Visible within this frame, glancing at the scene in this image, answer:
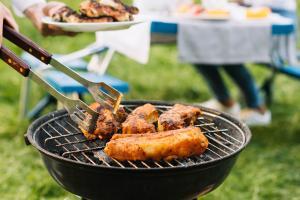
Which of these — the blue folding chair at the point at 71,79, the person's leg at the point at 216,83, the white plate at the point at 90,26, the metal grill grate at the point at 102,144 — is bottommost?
the person's leg at the point at 216,83

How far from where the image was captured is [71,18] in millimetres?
3008

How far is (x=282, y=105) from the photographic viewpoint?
6316mm

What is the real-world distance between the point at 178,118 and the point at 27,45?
76 centimetres

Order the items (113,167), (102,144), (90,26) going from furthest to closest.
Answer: (90,26) → (102,144) → (113,167)

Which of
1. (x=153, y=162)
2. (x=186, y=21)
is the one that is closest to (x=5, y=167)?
(x=186, y=21)

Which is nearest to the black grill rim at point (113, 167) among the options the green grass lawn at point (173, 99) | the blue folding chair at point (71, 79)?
the green grass lawn at point (173, 99)

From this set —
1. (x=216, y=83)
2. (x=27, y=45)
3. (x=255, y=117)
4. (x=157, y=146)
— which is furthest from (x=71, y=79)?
(x=157, y=146)

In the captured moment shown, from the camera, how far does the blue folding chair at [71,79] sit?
433 centimetres

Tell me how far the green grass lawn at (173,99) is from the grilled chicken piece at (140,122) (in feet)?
→ 3.88

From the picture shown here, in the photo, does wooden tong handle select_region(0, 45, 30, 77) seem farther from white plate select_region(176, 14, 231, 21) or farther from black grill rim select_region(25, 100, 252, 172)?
white plate select_region(176, 14, 231, 21)

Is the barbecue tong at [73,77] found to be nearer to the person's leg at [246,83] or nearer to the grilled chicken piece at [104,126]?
the grilled chicken piece at [104,126]

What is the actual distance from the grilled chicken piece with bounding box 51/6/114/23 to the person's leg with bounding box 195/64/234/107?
281 centimetres

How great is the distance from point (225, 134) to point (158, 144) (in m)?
0.57

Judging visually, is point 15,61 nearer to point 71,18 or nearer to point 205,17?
point 71,18
